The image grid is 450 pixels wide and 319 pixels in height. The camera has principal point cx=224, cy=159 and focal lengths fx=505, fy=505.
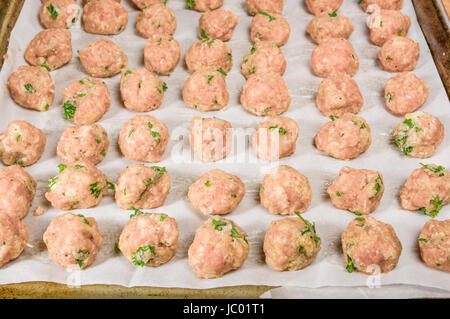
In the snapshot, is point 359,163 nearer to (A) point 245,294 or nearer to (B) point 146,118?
(A) point 245,294

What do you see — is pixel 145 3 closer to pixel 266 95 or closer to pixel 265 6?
pixel 265 6

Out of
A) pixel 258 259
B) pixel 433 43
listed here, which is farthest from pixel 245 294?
pixel 433 43

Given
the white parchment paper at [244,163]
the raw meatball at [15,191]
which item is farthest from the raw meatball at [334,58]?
the raw meatball at [15,191]

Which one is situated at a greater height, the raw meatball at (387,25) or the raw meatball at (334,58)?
the raw meatball at (387,25)

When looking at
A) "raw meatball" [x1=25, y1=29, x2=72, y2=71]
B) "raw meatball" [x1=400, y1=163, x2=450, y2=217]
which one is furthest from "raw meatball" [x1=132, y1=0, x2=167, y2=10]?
"raw meatball" [x1=400, y1=163, x2=450, y2=217]

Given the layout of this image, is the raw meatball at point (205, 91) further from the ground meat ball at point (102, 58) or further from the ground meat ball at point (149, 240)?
the ground meat ball at point (149, 240)

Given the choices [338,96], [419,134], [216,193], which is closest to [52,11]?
[216,193]
